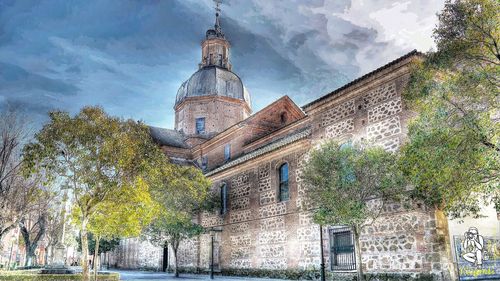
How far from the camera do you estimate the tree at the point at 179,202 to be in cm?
2395

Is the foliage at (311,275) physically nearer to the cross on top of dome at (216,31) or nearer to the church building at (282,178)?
the church building at (282,178)

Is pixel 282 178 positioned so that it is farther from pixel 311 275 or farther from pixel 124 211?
pixel 124 211

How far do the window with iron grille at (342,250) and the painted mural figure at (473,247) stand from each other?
4349mm

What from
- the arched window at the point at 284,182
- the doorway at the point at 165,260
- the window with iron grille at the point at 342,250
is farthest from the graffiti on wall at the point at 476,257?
the doorway at the point at 165,260

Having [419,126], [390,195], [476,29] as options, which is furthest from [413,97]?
[390,195]

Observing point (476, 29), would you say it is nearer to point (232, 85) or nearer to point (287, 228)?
point (287, 228)

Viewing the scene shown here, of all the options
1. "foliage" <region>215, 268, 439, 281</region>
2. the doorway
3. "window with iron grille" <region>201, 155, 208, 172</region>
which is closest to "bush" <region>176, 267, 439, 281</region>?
"foliage" <region>215, 268, 439, 281</region>

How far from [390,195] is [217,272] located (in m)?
14.7

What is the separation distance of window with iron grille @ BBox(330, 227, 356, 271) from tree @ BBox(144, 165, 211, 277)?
9.34 meters

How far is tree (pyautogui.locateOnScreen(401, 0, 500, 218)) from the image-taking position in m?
9.59

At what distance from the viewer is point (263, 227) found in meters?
22.7

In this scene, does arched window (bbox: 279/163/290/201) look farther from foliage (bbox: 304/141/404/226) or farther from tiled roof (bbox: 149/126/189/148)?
tiled roof (bbox: 149/126/189/148)

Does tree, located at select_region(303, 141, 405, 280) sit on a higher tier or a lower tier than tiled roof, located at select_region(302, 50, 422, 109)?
lower

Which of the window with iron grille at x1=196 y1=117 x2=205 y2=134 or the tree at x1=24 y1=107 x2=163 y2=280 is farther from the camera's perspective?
the window with iron grille at x1=196 y1=117 x2=205 y2=134
